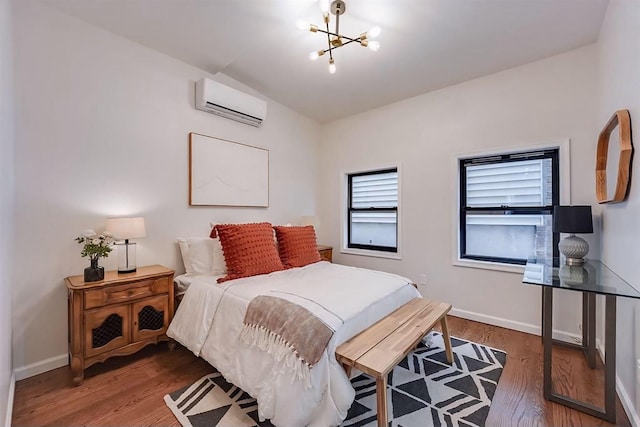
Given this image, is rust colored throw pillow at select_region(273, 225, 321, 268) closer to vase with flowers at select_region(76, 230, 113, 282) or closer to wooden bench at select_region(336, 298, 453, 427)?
wooden bench at select_region(336, 298, 453, 427)

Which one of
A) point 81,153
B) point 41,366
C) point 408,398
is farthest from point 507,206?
point 41,366

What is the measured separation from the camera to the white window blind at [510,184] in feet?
9.21

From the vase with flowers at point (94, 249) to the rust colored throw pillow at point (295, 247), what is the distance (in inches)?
57.7

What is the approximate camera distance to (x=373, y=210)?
4074mm

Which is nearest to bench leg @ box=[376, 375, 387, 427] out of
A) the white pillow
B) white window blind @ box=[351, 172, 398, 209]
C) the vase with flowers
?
the white pillow

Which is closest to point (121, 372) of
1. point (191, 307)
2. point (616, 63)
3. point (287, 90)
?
point (191, 307)

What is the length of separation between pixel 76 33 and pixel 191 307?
2433mm

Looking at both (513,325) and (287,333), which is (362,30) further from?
(513,325)

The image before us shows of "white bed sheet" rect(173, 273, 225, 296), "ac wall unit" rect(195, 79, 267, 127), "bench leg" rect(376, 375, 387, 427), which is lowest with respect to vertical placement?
"bench leg" rect(376, 375, 387, 427)

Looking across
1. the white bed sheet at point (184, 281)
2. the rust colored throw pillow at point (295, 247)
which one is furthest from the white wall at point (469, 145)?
the white bed sheet at point (184, 281)

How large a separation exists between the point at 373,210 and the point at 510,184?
5.55 feet

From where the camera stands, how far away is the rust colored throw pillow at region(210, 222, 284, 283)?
2416 millimetres

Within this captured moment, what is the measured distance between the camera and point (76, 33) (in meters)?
2.26

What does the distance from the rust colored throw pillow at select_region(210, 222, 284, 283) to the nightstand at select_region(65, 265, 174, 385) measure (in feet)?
1.70
